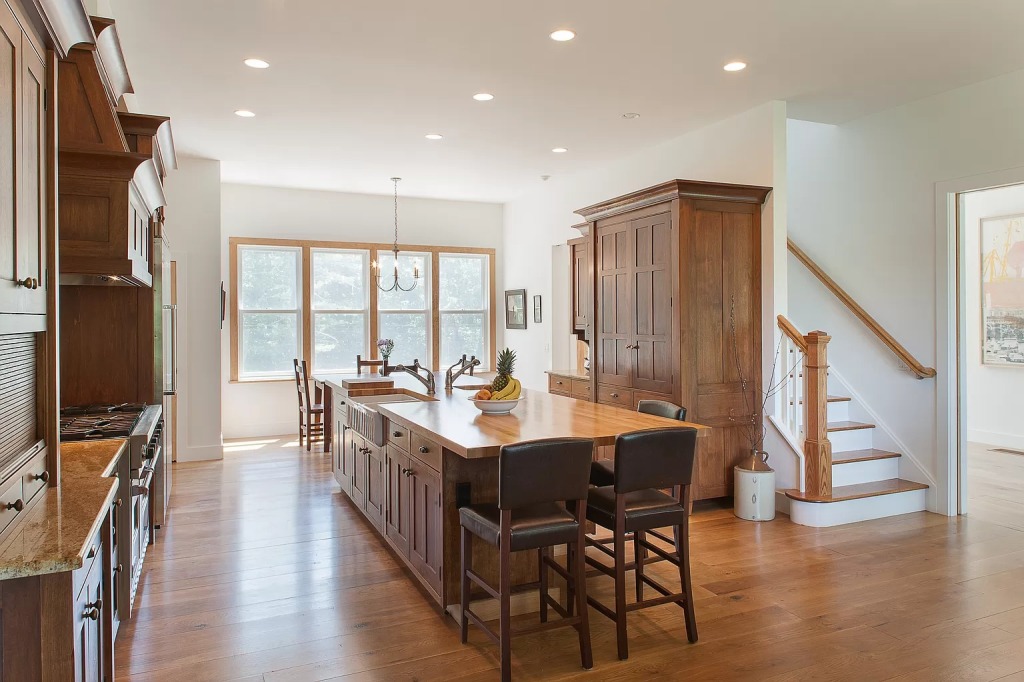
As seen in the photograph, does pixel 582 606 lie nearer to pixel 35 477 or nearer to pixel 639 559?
pixel 639 559

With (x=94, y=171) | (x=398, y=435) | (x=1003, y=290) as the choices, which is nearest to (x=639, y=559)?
(x=398, y=435)

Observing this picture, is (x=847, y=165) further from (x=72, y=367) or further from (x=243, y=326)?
Result: (x=243, y=326)

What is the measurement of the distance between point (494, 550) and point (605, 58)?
303 cm

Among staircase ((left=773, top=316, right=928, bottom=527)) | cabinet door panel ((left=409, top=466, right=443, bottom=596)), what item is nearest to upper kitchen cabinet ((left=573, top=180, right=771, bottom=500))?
staircase ((left=773, top=316, right=928, bottom=527))

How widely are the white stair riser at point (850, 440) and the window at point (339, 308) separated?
5626 millimetres

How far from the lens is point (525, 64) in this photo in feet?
14.2

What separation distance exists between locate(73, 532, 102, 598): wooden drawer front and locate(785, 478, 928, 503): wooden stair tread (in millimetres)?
4209

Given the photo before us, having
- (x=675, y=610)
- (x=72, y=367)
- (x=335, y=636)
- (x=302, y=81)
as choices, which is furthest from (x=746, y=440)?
(x=72, y=367)

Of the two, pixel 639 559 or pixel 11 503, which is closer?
pixel 11 503

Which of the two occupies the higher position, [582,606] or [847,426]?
[847,426]

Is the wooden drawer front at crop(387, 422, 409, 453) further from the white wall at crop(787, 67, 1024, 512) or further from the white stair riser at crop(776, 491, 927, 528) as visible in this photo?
the white wall at crop(787, 67, 1024, 512)

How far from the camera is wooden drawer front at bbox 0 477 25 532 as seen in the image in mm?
1623

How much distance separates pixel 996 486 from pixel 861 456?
149 centimetres

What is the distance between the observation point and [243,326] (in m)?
8.17
